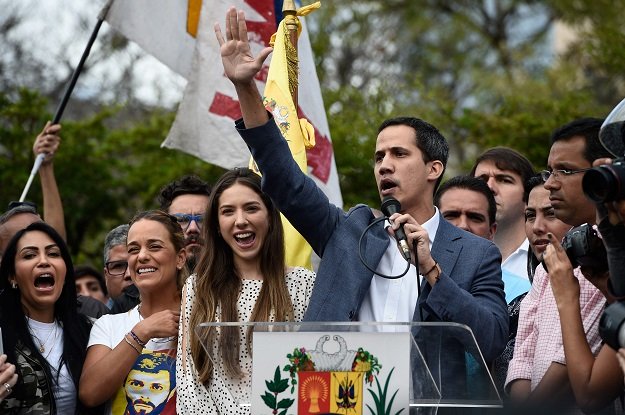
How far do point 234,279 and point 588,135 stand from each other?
1693mm

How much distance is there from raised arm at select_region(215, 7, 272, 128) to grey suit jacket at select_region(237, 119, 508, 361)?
0.21ft

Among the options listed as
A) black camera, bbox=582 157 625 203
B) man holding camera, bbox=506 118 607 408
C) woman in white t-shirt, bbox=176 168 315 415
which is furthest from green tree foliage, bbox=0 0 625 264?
black camera, bbox=582 157 625 203

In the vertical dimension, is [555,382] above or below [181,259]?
below

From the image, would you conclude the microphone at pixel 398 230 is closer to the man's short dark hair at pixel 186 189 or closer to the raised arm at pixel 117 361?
the raised arm at pixel 117 361

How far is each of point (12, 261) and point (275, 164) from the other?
1741mm

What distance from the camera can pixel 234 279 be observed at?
5715mm

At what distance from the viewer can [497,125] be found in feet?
45.9

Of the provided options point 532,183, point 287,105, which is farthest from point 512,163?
point 287,105

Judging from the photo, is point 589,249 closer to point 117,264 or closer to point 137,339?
point 137,339

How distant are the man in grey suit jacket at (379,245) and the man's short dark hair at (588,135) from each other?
1.92ft

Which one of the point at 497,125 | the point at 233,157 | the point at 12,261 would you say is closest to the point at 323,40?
the point at 497,125

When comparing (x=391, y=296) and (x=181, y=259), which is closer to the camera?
(x=391, y=296)

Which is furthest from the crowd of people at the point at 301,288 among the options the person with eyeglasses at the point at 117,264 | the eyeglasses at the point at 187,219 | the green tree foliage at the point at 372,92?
the green tree foliage at the point at 372,92

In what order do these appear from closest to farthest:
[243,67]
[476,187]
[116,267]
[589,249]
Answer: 1. [589,249]
2. [243,67]
3. [476,187]
4. [116,267]
